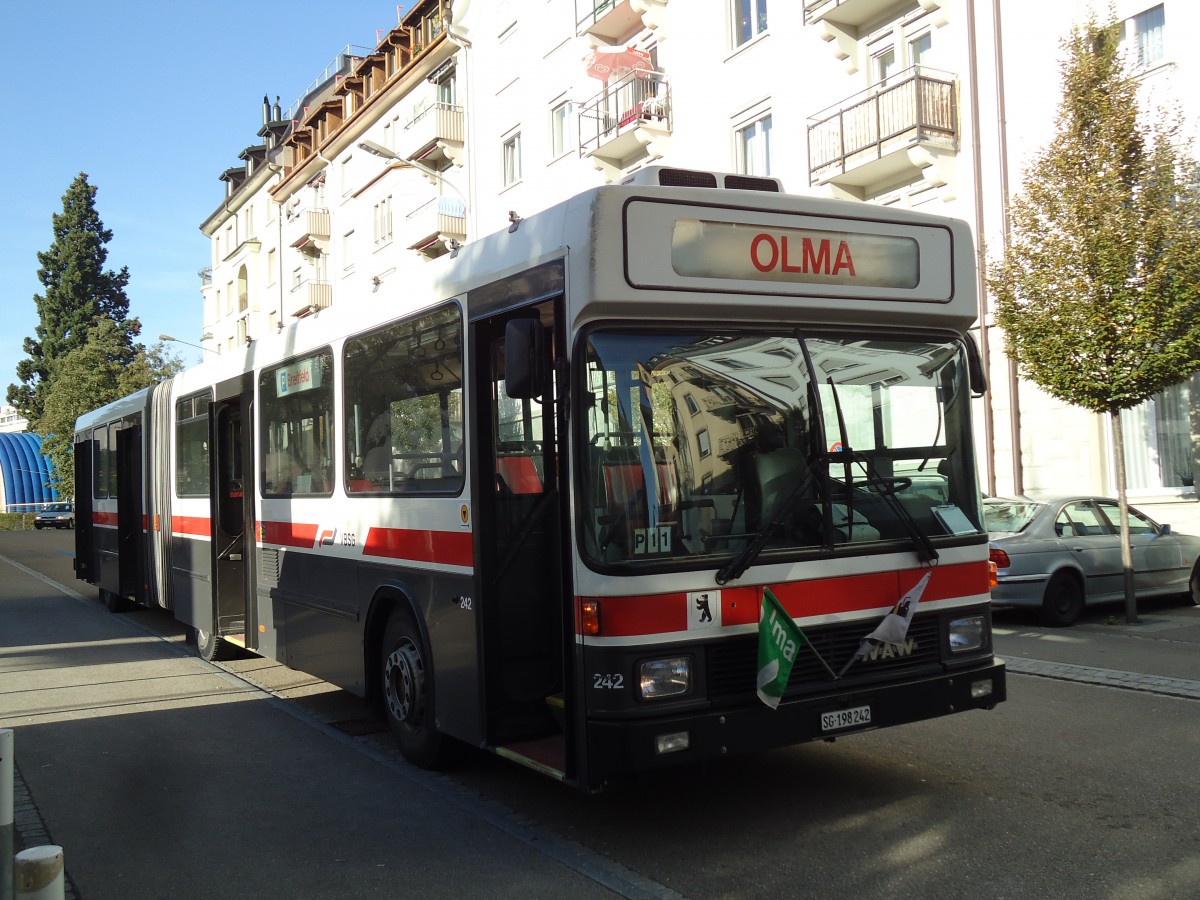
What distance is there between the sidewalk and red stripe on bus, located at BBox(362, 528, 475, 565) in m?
1.27

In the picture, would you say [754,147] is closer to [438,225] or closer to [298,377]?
[438,225]

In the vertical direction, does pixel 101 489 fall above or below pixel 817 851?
above

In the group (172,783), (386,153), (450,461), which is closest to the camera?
(450,461)

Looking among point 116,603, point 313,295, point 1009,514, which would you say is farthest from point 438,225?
point 1009,514

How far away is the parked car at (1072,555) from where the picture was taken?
1297 cm

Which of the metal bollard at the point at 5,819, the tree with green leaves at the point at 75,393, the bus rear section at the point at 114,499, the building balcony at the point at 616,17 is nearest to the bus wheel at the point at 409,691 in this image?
the metal bollard at the point at 5,819

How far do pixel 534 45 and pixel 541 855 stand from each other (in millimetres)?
29261

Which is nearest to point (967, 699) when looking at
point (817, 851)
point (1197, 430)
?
point (817, 851)

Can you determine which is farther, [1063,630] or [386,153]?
[386,153]

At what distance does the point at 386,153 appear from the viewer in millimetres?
23578

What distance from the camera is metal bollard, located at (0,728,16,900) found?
149 inches

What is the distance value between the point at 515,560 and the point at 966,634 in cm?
231

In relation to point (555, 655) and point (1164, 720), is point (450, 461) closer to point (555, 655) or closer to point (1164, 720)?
point (555, 655)

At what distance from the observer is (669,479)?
5.32m
